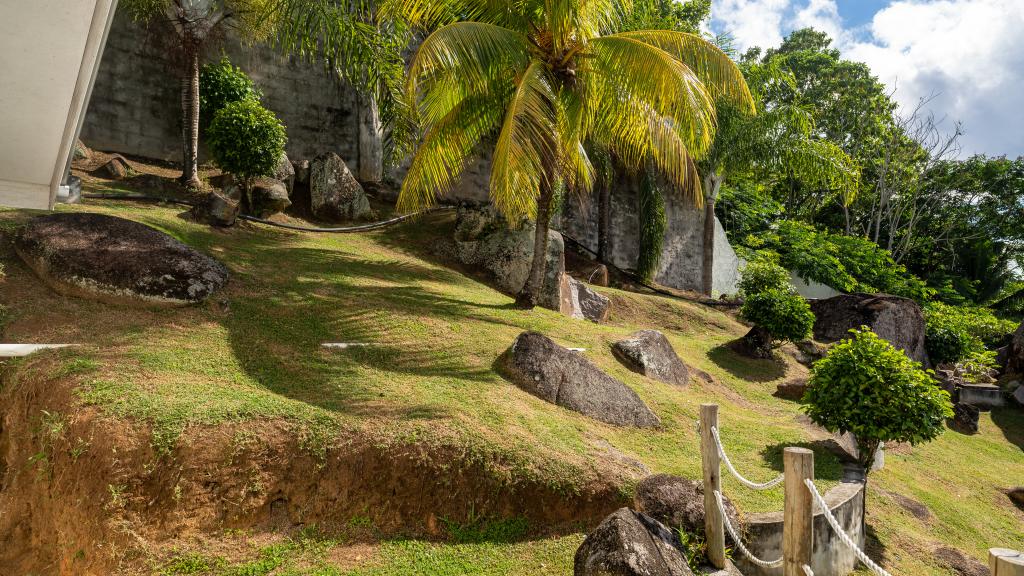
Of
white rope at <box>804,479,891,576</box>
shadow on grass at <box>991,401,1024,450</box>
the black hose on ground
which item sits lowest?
shadow on grass at <box>991,401,1024,450</box>

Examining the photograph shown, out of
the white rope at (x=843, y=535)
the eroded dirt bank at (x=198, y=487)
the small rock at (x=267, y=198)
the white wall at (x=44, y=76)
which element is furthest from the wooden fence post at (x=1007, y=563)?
the small rock at (x=267, y=198)

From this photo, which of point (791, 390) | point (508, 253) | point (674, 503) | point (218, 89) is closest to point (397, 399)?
point (674, 503)

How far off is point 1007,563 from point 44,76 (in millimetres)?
5438

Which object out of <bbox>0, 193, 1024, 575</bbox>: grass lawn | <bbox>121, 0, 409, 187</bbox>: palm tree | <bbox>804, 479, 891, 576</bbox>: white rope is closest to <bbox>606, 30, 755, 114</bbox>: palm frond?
<bbox>121, 0, 409, 187</bbox>: palm tree

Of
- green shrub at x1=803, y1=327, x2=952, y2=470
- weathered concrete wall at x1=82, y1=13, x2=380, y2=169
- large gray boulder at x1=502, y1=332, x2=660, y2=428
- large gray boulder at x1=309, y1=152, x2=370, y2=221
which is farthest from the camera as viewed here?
large gray boulder at x1=309, y1=152, x2=370, y2=221

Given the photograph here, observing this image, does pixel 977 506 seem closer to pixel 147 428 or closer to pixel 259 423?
pixel 259 423

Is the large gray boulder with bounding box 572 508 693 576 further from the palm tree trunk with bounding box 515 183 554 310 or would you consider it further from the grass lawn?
the palm tree trunk with bounding box 515 183 554 310

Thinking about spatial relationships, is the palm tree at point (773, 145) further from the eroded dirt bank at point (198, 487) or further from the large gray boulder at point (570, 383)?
the eroded dirt bank at point (198, 487)

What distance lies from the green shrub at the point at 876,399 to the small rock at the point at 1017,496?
Answer: 12.6ft

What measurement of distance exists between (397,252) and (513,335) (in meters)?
5.10

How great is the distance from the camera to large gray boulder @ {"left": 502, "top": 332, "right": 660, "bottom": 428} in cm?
752

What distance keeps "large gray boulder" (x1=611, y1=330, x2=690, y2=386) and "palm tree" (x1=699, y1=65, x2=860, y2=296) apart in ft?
28.2

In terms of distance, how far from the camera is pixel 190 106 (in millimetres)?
12812

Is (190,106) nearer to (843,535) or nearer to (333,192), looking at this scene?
(333,192)
